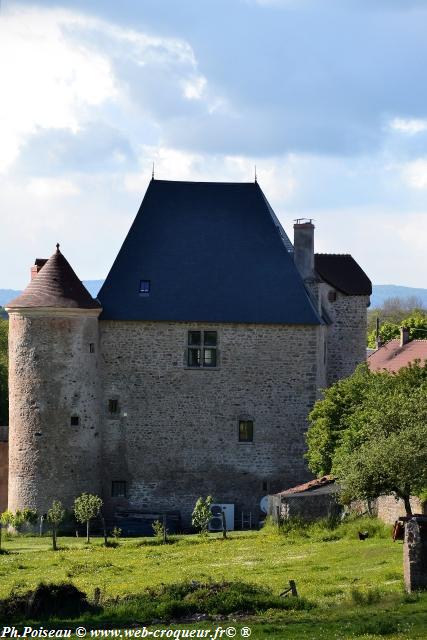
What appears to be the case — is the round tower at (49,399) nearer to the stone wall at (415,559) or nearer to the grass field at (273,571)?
the grass field at (273,571)

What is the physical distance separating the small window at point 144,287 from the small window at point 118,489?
238 inches

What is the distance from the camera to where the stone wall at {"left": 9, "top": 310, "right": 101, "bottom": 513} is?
147 ft

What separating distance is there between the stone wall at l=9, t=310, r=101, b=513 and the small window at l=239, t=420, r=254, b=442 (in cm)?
487

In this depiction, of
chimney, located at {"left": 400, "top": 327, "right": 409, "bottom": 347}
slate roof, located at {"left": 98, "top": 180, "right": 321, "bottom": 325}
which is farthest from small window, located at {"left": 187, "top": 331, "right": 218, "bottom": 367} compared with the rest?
chimney, located at {"left": 400, "top": 327, "right": 409, "bottom": 347}

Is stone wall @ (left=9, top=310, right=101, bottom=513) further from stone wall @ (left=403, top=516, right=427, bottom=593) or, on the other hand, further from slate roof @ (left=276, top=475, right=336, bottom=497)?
stone wall @ (left=403, top=516, right=427, bottom=593)

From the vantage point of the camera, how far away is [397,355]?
215 ft

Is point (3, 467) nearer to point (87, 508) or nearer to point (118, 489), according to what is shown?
point (118, 489)

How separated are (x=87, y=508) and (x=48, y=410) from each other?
Answer: 13.4 ft

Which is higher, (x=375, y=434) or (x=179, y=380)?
(x=179, y=380)

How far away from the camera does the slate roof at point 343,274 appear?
5216 centimetres

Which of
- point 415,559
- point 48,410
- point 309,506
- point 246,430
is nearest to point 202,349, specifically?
point 246,430

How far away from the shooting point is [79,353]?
149ft

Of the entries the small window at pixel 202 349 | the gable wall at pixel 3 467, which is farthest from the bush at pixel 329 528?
the gable wall at pixel 3 467

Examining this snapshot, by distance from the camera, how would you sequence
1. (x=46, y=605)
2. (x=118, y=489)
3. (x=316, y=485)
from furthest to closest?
(x=118, y=489)
(x=316, y=485)
(x=46, y=605)
